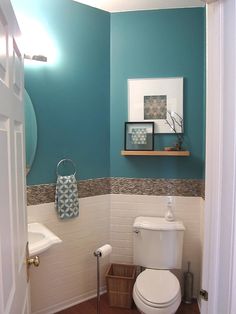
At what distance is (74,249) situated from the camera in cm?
227

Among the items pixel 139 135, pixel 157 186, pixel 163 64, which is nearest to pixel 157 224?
pixel 157 186

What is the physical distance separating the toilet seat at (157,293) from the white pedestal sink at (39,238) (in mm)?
693

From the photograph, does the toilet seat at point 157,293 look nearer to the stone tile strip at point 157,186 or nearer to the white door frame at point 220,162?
the stone tile strip at point 157,186

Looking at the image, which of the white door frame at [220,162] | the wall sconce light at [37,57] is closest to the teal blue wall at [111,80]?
the wall sconce light at [37,57]

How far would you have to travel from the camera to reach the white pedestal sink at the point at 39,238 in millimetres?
1597

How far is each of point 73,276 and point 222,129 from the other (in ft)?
6.48

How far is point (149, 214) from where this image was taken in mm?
2412

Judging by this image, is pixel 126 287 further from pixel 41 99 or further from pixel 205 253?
pixel 41 99

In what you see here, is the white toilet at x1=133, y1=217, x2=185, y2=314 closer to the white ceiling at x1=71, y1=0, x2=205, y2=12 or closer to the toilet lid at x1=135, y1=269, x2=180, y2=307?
the toilet lid at x1=135, y1=269, x2=180, y2=307

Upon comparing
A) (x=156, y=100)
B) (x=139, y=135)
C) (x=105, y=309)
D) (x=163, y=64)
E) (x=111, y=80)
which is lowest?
(x=105, y=309)

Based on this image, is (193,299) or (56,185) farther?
(193,299)

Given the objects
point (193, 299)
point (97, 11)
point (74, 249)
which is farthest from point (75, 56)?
point (193, 299)

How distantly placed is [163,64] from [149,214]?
1376mm

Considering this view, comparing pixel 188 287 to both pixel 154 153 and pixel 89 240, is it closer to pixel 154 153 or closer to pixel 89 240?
pixel 89 240
